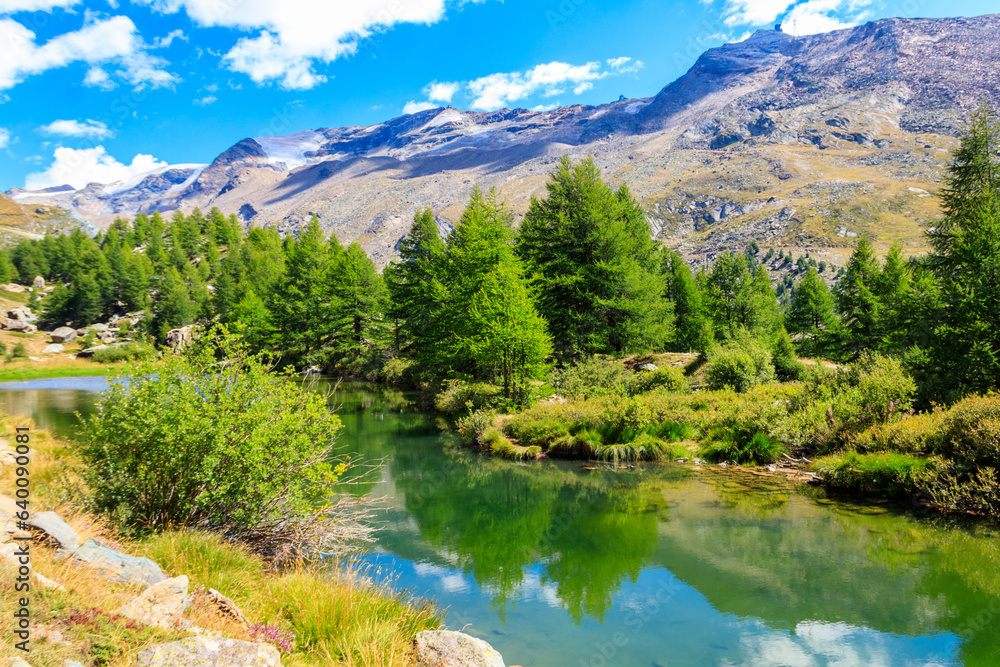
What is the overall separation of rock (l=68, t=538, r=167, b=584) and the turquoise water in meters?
4.92

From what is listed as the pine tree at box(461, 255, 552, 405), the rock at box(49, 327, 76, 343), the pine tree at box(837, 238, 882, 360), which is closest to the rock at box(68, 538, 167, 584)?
the pine tree at box(461, 255, 552, 405)

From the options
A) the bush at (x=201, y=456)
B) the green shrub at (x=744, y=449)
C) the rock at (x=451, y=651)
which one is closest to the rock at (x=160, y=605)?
the bush at (x=201, y=456)

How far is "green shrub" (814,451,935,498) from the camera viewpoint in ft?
44.2

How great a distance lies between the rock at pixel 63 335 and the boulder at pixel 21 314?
6411 mm

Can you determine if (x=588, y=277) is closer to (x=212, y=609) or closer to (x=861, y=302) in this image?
(x=861, y=302)

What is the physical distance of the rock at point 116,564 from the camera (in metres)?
5.66

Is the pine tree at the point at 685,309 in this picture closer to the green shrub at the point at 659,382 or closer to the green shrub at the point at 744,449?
the green shrub at the point at 659,382

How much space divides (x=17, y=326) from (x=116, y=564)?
9269 centimetres

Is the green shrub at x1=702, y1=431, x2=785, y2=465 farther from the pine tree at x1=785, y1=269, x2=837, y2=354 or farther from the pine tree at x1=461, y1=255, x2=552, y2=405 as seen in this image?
the pine tree at x1=785, y1=269, x2=837, y2=354

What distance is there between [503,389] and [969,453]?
17831mm

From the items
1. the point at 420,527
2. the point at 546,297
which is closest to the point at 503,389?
the point at 546,297

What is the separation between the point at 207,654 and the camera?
15.3 feet

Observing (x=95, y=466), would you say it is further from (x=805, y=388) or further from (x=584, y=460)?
(x=805, y=388)

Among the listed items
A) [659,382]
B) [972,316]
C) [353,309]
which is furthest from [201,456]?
[353,309]
